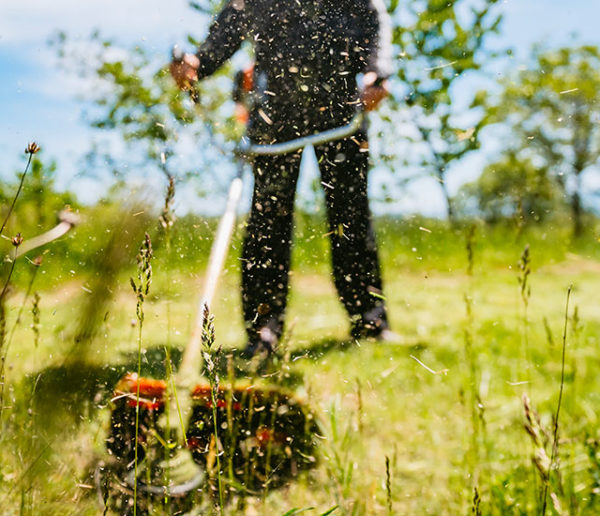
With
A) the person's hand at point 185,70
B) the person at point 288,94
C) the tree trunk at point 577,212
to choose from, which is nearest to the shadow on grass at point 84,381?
the person at point 288,94

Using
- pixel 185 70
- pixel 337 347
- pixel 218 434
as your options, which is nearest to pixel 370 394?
pixel 337 347

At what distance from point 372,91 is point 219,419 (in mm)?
1045

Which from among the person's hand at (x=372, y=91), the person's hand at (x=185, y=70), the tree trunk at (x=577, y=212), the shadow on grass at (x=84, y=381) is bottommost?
the shadow on grass at (x=84, y=381)

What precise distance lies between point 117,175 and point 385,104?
1008 millimetres

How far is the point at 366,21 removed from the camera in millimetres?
1570

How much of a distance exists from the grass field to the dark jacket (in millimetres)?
406

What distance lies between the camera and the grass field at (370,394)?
3.43ft

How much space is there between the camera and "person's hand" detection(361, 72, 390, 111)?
1.53 m

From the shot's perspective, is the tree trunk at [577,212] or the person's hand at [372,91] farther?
the tree trunk at [577,212]

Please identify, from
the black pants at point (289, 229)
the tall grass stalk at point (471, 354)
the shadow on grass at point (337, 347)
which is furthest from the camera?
the shadow on grass at point (337, 347)

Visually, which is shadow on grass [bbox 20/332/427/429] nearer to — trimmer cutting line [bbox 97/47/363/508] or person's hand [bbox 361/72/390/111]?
trimmer cutting line [bbox 97/47/363/508]

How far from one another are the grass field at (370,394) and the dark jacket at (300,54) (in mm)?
406

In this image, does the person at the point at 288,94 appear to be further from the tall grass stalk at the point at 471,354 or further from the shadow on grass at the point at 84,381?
Result: the tall grass stalk at the point at 471,354

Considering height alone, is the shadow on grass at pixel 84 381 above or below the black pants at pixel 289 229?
below
